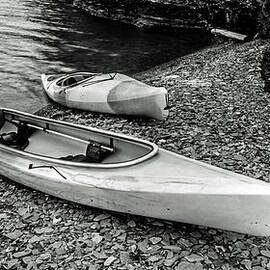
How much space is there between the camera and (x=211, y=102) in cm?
1166

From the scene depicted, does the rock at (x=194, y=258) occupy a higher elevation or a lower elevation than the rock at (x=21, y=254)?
higher

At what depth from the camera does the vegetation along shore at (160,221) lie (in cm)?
594

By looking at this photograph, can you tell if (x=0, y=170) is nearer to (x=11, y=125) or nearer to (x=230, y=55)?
(x=11, y=125)

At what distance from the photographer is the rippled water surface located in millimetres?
16922

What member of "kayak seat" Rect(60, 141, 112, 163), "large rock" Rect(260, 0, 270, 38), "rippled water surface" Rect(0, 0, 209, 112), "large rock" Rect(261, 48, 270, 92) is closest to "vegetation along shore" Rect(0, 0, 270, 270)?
"large rock" Rect(261, 48, 270, 92)

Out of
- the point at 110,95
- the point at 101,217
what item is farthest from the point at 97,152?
the point at 110,95

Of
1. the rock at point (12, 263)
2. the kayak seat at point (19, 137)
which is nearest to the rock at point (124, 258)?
the rock at point (12, 263)

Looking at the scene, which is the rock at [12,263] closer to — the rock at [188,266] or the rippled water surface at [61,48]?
the rock at [188,266]

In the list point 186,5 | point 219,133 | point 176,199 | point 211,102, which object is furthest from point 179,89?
point 186,5

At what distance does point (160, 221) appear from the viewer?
670 centimetres

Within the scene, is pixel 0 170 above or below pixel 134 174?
below

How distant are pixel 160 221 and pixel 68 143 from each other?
9.53 feet

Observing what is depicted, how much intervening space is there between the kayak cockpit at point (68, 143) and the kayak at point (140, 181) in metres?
0.02

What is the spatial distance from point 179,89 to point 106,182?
23.7 ft
